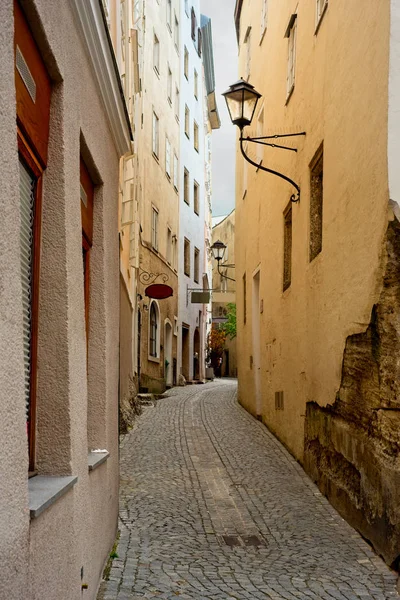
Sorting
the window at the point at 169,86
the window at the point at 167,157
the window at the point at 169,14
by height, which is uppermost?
the window at the point at 169,14

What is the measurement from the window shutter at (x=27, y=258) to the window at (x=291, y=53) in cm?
870

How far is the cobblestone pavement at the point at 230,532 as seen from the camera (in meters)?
5.45

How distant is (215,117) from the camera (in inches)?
1631

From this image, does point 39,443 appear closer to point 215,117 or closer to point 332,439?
point 332,439

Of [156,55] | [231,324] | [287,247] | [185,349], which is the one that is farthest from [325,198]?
[231,324]

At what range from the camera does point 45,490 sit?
3.39m

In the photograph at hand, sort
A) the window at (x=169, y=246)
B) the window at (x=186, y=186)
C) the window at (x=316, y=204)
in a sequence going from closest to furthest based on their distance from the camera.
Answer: the window at (x=316, y=204) → the window at (x=169, y=246) → the window at (x=186, y=186)

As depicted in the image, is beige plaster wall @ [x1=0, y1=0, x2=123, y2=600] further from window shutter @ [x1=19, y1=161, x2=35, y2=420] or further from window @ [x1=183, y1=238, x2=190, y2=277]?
window @ [x1=183, y1=238, x2=190, y2=277]

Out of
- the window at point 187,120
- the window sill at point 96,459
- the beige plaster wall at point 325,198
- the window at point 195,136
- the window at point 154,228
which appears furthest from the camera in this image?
the window at point 195,136

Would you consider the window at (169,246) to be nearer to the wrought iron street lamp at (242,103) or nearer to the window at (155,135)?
the window at (155,135)

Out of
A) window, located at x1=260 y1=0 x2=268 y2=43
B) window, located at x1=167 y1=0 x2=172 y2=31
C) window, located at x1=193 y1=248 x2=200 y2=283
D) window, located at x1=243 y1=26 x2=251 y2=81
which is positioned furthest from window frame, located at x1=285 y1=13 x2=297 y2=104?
window, located at x1=193 y1=248 x2=200 y2=283

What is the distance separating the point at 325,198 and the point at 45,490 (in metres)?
6.02

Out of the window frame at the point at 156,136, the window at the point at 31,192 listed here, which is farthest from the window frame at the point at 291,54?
the window frame at the point at 156,136

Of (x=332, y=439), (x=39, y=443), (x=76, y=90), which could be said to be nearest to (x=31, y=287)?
(x=39, y=443)
